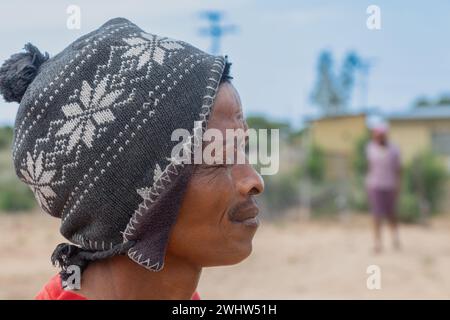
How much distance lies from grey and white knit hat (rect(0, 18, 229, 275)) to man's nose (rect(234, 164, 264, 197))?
0.46 ft

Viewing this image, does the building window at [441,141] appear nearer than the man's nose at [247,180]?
No

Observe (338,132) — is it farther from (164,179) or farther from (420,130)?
(164,179)

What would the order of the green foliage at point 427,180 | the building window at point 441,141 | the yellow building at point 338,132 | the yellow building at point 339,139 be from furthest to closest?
1. the building window at point 441,141
2. the yellow building at point 338,132
3. the yellow building at point 339,139
4. the green foliage at point 427,180

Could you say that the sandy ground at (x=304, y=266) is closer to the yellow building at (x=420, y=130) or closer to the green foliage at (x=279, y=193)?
the green foliage at (x=279, y=193)

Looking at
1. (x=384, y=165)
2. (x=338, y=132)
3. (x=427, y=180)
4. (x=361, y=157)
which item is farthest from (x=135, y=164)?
(x=338, y=132)

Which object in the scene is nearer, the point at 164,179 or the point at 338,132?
the point at 164,179

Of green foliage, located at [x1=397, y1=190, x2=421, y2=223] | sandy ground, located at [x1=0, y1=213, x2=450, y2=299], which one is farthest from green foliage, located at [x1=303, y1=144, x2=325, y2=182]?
sandy ground, located at [x1=0, y1=213, x2=450, y2=299]

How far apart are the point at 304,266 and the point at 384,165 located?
70.4 inches

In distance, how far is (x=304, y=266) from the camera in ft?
30.8

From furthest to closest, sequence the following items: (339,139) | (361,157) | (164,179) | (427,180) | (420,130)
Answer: (420,130) → (339,139) → (361,157) → (427,180) → (164,179)

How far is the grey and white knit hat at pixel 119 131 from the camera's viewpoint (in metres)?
1.58

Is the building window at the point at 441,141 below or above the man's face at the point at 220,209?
above

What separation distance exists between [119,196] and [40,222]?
41.9ft

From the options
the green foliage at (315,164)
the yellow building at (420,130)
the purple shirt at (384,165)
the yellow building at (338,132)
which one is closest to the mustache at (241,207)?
the purple shirt at (384,165)
